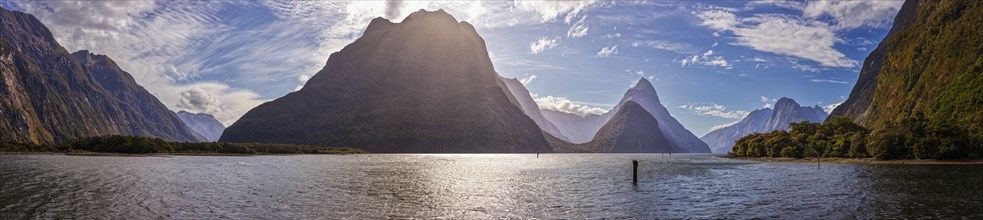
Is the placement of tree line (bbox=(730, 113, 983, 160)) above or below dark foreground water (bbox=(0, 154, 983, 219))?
above

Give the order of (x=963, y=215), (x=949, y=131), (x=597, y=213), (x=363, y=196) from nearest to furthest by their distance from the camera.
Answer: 1. (x=963, y=215)
2. (x=597, y=213)
3. (x=363, y=196)
4. (x=949, y=131)

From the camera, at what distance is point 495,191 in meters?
69.2

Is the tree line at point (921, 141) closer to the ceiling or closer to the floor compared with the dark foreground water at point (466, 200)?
closer to the ceiling

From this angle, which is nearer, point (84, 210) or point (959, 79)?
point (84, 210)

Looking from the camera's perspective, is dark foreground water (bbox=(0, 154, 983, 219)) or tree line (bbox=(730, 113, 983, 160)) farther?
tree line (bbox=(730, 113, 983, 160))

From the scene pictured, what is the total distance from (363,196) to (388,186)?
608 inches

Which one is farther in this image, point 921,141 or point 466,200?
point 921,141

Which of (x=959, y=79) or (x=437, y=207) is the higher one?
(x=959, y=79)

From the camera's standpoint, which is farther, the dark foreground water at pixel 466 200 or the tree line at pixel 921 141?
the tree line at pixel 921 141

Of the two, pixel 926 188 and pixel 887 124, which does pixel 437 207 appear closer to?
pixel 926 188

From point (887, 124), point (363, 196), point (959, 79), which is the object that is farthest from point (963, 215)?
point (959, 79)

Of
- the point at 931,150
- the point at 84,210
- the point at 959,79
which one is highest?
the point at 959,79

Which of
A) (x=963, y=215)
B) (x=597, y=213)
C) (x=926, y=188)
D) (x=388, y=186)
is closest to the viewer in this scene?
(x=963, y=215)

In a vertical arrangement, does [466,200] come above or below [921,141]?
below
